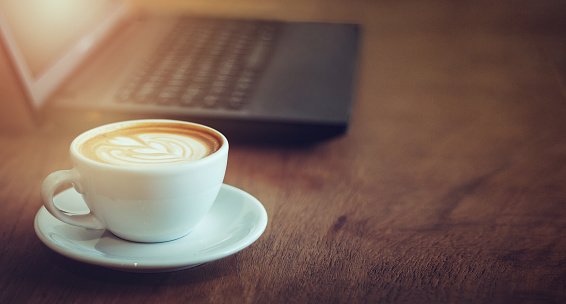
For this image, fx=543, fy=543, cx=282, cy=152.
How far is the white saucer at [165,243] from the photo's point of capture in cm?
30

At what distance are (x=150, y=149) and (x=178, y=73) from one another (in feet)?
0.84

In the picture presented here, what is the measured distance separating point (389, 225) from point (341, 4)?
3.13ft

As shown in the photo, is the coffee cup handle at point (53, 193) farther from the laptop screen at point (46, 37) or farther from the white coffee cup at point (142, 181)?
the laptop screen at point (46, 37)

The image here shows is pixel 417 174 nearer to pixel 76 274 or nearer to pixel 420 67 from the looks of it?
pixel 76 274

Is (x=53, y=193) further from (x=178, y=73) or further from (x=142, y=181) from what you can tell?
(x=178, y=73)

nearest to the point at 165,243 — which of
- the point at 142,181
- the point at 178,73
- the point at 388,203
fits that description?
the point at 142,181

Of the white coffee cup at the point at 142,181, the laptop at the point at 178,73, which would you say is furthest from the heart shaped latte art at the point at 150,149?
the laptop at the point at 178,73

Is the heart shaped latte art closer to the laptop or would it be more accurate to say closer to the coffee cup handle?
the coffee cup handle

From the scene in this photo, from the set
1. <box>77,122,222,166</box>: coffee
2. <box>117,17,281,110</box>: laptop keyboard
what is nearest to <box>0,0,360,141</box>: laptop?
<box>117,17,281,110</box>: laptop keyboard

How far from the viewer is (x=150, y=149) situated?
35 cm

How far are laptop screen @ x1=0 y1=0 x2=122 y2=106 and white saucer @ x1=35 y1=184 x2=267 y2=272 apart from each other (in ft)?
0.63

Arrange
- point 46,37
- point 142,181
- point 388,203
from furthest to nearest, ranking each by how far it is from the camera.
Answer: point 46,37, point 388,203, point 142,181

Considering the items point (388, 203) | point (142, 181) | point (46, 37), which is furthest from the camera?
point (46, 37)

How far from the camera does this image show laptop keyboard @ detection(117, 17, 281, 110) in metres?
0.54
